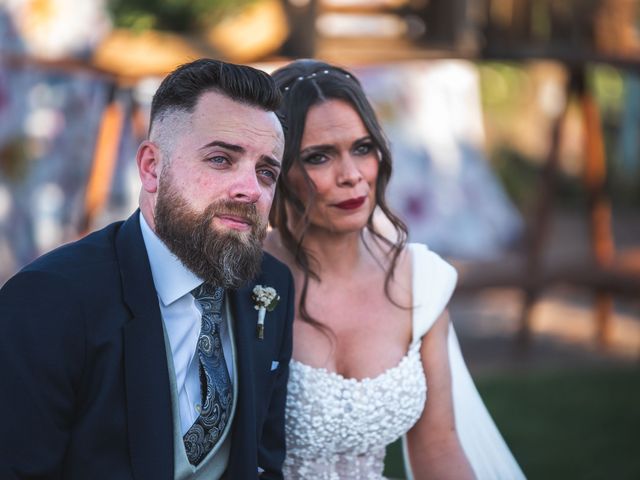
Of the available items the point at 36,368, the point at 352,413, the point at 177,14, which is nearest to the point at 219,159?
the point at 36,368

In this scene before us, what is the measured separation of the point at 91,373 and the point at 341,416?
0.93 metres

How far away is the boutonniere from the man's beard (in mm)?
275

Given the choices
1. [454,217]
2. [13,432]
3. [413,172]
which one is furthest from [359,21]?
[13,432]

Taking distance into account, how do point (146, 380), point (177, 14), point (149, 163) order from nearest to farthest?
1. point (146, 380)
2. point (149, 163)
3. point (177, 14)

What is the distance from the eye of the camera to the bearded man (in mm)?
2188

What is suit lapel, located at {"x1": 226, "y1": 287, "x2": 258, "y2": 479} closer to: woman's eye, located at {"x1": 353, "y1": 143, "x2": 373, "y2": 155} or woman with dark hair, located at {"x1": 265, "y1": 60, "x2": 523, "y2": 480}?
woman with dark hair, located at {"x1": 265, "y1": 60, "x2": 523, "y2": 480}

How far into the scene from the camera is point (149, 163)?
2.41 m

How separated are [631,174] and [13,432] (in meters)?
15.1

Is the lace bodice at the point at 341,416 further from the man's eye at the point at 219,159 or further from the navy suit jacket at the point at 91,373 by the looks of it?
the man's eye at the point at 219,159

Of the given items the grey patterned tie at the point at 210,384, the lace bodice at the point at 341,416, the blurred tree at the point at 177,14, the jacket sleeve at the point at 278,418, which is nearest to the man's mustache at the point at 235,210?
the grey patterned tie at the point at 210,384

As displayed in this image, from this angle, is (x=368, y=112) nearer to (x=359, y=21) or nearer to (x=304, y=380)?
(x=304, y=380)

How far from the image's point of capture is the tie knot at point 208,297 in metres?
2.48

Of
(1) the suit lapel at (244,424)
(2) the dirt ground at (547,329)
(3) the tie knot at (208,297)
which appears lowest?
(2) the dirt ground at (547,329)

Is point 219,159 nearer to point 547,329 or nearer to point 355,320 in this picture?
point 355,320
